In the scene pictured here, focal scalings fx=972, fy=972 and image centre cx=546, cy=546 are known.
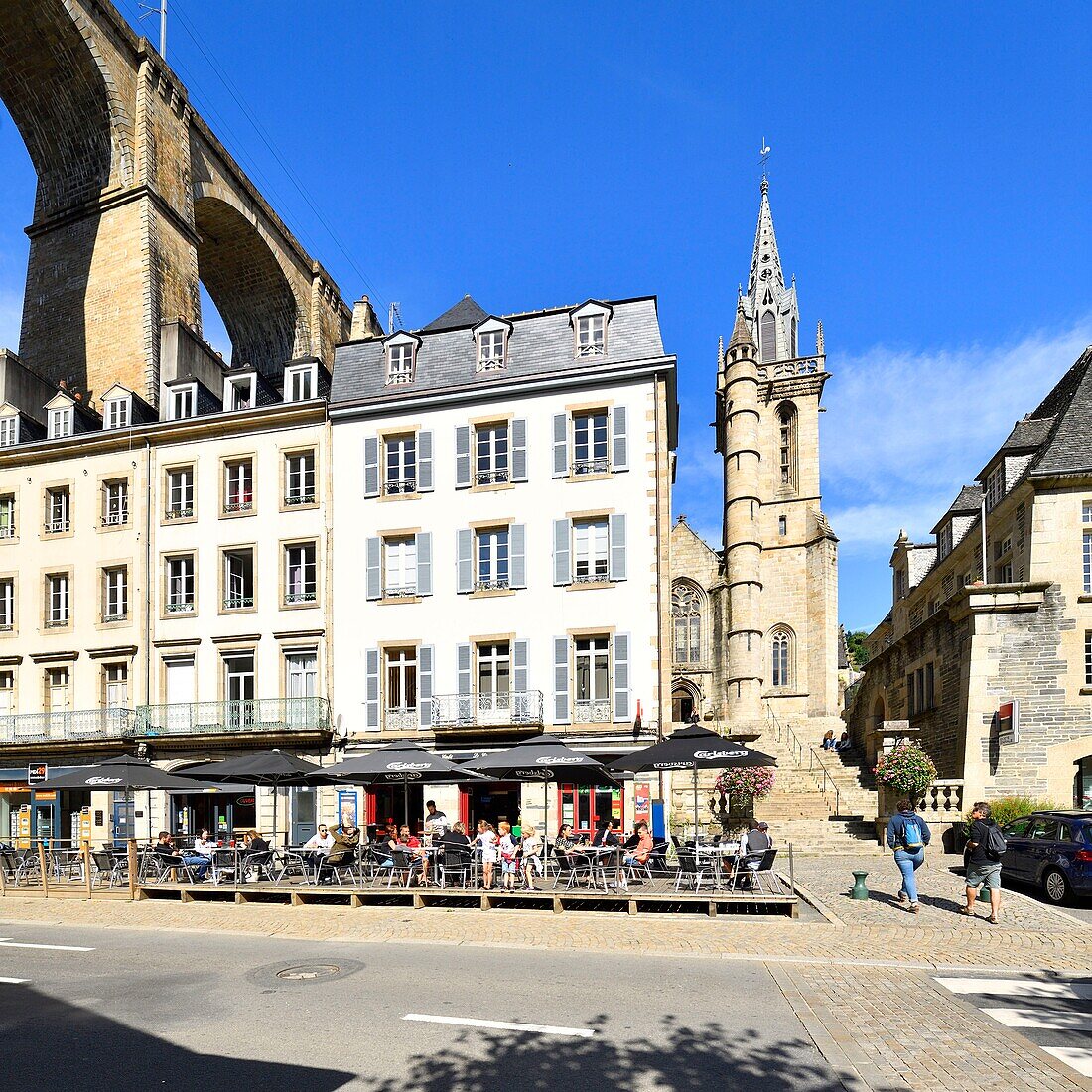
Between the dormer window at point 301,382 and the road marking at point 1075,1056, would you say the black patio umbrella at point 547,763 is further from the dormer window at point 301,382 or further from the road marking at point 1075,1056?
the dormer window at point 301,382

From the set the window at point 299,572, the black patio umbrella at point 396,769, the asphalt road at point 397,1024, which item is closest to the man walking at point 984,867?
the asphalt road at point 397,1024

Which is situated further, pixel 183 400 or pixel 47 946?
pixel 183 400

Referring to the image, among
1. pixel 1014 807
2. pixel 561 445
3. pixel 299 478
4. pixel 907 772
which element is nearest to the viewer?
pixel 907 772

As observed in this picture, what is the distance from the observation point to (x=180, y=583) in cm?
2980

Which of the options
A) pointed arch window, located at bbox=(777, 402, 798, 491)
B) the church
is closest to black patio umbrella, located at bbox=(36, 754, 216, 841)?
the church

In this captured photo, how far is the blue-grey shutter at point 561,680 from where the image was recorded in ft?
85.3

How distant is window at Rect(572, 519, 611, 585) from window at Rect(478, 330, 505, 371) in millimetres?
5445

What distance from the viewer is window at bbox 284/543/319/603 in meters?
28.7

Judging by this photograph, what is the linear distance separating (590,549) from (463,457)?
4.64 m

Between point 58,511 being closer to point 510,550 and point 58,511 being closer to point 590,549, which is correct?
point 510,550

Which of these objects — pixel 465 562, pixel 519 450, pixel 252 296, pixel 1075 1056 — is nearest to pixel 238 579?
pixel 465 562

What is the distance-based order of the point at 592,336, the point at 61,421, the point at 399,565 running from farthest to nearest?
the point at 61,421, the point at 399,565, the point at 592,336

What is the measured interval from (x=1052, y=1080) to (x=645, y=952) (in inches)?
228

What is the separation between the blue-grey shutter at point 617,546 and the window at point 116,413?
17132 millimetres
